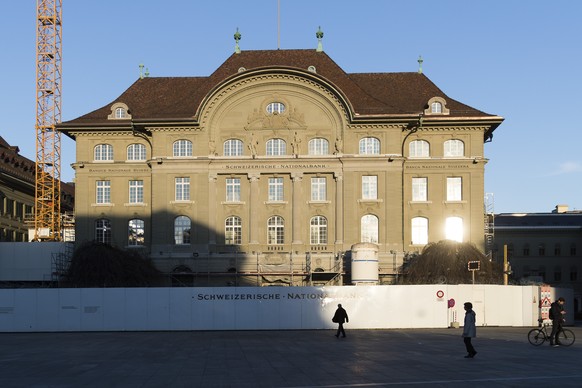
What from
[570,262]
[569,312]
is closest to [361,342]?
[569,312]

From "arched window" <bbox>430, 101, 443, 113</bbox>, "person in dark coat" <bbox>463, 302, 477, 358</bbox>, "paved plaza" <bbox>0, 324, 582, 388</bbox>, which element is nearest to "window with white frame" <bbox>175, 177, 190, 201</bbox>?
"arched window" <bbox>430, 101, 443, 113</bbox>

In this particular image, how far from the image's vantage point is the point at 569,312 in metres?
56.0

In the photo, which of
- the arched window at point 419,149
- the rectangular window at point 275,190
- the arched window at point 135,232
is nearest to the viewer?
the rectangular window at point 275,190

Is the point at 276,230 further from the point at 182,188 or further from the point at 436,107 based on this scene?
the point at 436,107

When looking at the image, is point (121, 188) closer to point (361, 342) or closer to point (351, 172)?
point (351, 172)

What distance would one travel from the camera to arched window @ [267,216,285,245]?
66.1 meters

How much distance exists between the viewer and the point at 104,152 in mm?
68812

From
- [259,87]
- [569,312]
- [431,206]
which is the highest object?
[259,87]

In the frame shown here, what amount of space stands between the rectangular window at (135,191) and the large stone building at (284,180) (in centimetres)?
13

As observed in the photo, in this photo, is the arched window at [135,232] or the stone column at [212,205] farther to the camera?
the arched window at [135,232]

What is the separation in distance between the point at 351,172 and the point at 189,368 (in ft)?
140

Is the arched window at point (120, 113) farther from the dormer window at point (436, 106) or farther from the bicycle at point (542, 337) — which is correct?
the bicycle at point (542, 337)

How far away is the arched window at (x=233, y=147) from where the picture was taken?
218 ft

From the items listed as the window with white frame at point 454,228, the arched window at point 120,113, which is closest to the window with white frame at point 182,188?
the arched window at point 120,113
